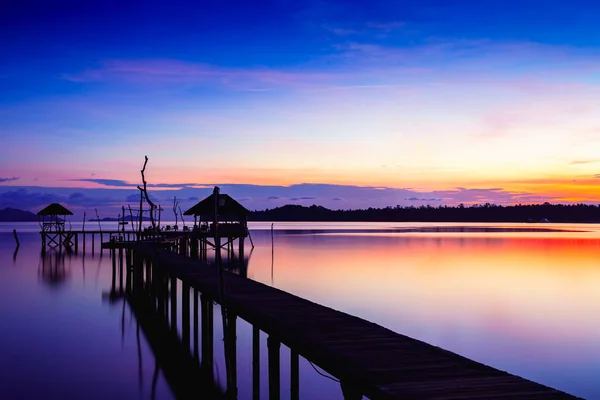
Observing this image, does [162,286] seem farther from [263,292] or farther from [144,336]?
[263,292]

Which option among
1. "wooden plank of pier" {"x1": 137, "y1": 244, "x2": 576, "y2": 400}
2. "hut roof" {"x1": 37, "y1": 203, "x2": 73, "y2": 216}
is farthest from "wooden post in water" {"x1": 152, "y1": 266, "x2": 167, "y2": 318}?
"hut roof" {"x1": 37, "y1": 203, "x2": 73, "y2": 216}

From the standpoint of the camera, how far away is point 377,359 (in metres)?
6.84

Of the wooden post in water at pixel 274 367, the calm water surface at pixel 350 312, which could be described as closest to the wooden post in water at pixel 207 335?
the calm water surface at pixel 350 312

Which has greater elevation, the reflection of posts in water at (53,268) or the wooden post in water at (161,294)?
the wooden post in water at (161,294)

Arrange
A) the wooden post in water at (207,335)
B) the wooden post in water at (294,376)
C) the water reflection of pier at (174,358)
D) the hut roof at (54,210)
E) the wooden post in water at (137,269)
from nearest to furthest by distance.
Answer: the wooden post in water at (294,376) → the water reflection of pier at (174,358) → the wooden post in water at (207,335) → the wooden post in water at (137,269) → the hut roof at (54,210)

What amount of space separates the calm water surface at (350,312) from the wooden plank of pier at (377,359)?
2244 millimetres

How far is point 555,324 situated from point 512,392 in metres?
14.6

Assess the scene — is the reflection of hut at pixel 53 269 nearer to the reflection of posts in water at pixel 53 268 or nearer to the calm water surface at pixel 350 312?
the reflection of posts in water at pixel 53 268

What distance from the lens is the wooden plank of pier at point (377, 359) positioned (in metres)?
5.68

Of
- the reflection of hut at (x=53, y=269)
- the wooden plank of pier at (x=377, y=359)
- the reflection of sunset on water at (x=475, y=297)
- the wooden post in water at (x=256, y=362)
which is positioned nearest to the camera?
the wooden plank of pier at (x=377, y=359)

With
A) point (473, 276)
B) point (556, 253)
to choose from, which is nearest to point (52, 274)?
point (473, 276)

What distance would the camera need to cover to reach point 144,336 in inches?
653

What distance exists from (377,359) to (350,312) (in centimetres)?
1385

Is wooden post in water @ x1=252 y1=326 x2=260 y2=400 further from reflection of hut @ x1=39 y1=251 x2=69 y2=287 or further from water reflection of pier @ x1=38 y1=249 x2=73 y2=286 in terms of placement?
water reflection of pier @ x1=38 y1=249 x2=73 y2=286
